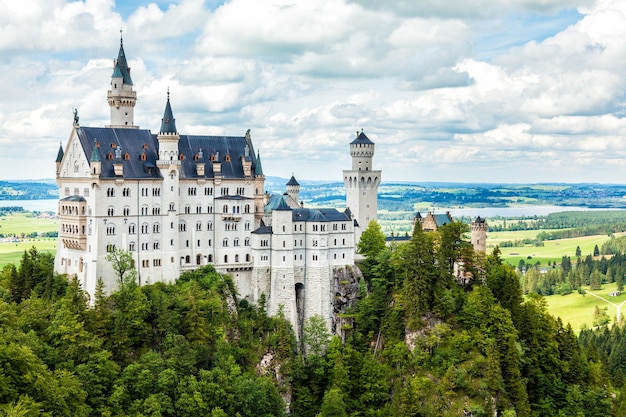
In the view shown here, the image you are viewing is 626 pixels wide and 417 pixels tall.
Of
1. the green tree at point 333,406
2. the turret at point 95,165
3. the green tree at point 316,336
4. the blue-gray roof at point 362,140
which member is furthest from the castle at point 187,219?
the blue-gray roof at point 362,140

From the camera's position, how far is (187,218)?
307 feet

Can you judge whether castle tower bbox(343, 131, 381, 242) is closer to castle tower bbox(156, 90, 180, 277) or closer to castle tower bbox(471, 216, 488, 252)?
castle tower bbox(471, 216, 488, 252)

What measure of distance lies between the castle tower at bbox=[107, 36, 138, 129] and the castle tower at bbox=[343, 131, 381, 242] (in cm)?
3332

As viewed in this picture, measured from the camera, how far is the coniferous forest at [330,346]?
78.0 metres

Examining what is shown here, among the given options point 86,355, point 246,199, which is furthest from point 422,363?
point 86,355

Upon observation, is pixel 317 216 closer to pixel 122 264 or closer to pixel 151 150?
pixel 151 150

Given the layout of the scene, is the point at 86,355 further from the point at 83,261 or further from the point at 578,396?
the point at 578,396

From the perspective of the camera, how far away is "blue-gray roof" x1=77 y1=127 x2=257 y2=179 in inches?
3478

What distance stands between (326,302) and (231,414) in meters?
19.9

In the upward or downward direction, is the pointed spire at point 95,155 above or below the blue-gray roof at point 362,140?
below

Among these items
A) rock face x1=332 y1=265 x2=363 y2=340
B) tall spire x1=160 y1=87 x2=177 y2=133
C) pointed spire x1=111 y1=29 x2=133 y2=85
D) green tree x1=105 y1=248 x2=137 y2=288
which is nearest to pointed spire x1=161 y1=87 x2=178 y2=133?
tall spire x1=160 y1=87 x2=177 y2=133

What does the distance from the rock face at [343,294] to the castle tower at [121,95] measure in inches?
1231

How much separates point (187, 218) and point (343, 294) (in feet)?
70.2

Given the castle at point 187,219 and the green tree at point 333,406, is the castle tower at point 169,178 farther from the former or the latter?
the green tree at point 333,406
